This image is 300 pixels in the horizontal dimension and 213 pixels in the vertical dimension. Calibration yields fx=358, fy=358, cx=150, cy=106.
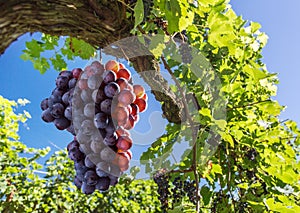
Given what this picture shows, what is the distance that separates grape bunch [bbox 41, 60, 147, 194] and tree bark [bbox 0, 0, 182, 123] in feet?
0.68

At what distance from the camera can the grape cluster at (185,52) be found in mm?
1621

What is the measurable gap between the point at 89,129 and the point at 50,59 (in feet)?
4.68

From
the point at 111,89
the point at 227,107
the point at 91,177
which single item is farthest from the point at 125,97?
the point at 227,107

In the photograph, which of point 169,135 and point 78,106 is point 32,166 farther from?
point 78,106

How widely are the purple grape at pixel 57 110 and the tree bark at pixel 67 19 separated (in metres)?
0.27

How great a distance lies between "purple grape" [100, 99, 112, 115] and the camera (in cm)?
107

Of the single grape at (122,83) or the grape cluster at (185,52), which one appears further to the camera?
the grape cluster at (185,52)

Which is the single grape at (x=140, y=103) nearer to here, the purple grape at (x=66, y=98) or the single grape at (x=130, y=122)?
the single grape at (x=130, y=122)

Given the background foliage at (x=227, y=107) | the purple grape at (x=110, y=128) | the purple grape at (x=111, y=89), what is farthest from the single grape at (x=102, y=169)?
the background foliage at (x=227, y=107)

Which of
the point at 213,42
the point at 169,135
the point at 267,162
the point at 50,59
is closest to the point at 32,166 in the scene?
the point at 50,59

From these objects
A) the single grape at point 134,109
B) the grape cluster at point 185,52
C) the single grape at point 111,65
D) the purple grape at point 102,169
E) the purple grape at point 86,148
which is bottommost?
the purple grape at point 102,169

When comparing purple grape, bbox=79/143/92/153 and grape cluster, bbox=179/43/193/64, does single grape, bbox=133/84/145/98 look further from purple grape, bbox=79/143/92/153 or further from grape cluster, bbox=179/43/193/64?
grape cluster, bbox=179/43/193/64

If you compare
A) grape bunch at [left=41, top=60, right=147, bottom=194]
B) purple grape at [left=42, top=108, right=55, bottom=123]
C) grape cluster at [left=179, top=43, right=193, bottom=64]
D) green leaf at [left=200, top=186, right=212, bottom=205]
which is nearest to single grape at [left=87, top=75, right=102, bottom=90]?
grape bunch at [left=41, top=60, right=147, bottom=194]

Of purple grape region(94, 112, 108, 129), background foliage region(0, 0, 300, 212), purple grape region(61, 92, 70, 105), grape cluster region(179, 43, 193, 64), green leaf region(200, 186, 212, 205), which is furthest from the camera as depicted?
green leaf region(200, 186, 212, 205)
